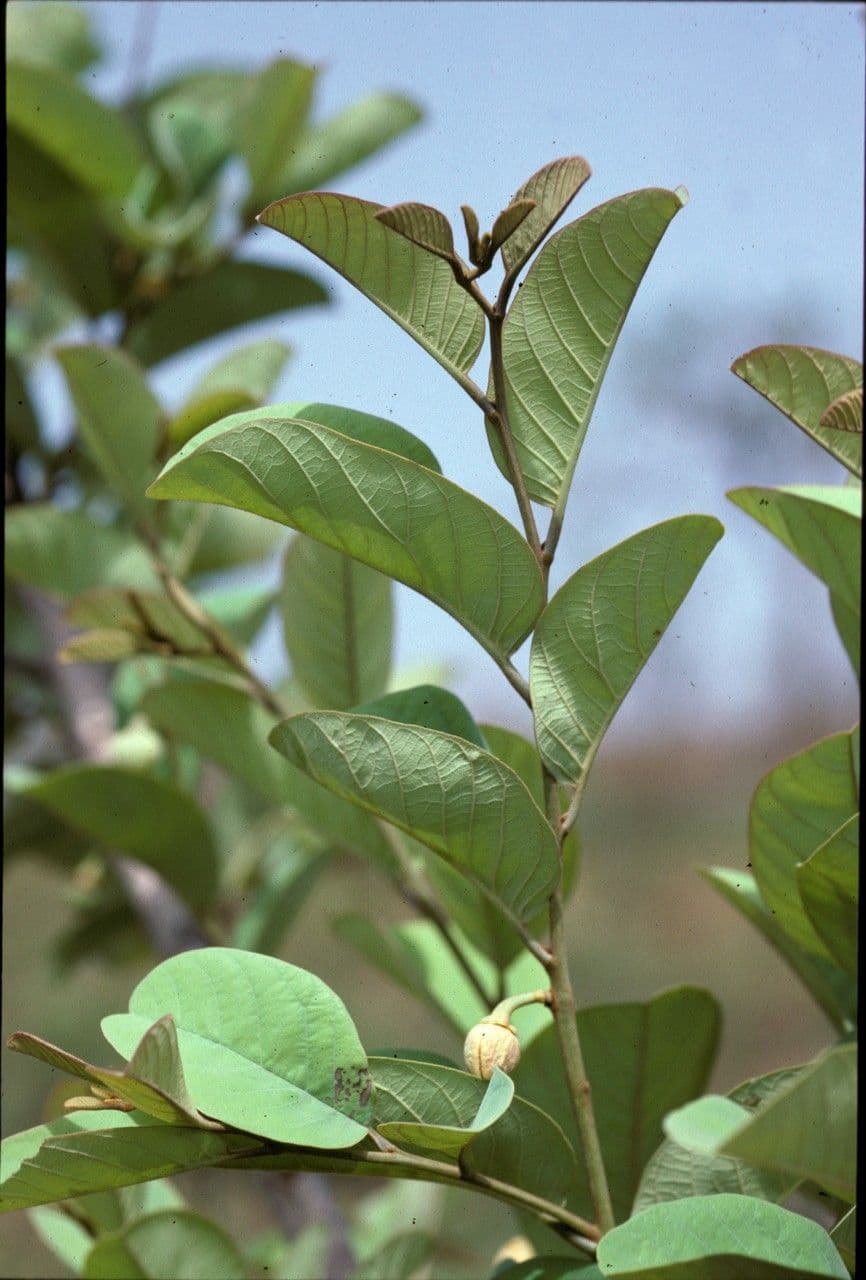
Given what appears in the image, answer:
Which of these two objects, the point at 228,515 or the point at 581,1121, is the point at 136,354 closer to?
the point at 228,515

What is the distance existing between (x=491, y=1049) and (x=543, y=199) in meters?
0.16

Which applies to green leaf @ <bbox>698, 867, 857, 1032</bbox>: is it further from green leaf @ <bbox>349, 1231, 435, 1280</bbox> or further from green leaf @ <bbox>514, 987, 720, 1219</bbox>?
Answer: green leaf @ <bbox>349, 1231, 435, 1280</bbox>

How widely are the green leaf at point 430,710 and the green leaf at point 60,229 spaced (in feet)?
1.73

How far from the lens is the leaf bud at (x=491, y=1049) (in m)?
0.23

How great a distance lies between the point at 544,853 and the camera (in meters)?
0.24

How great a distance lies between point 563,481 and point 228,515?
49 cm

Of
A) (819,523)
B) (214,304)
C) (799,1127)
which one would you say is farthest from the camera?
(214,304)

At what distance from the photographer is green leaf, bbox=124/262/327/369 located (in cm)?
75

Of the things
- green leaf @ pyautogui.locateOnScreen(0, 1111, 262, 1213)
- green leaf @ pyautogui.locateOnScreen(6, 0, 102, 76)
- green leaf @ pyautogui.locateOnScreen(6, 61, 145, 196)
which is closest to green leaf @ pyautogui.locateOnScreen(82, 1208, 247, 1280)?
green leaf @ pyautogui.locateOnScreen(0, 1111, 262, 1213)

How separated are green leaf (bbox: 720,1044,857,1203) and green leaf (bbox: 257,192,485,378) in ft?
0.48

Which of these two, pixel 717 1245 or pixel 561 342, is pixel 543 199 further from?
pixel 717 1245

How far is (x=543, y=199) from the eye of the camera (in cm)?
23

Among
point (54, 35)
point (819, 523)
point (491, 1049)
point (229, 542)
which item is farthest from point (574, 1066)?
point (54, 35)

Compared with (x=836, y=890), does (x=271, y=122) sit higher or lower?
higher
